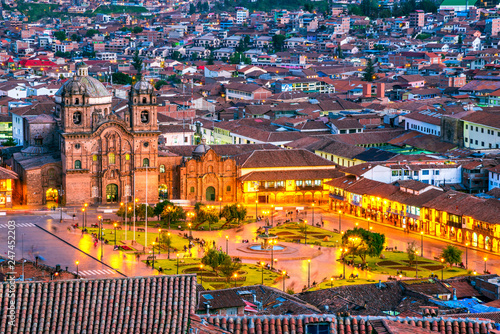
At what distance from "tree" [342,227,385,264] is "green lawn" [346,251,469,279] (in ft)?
3.03

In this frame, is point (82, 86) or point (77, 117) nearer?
point (77, 117)

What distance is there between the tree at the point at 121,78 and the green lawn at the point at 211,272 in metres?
114

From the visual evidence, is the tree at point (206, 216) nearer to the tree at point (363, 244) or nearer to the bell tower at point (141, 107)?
the bell tower at point (141, 107)

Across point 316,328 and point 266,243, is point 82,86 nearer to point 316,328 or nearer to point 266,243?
point 266,243

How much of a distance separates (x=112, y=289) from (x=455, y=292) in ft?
97.5

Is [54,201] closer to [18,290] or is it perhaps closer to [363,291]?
[363,291]

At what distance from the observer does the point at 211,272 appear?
6662 centimetres

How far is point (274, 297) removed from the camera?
52812 millimetres

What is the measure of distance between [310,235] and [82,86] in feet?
89.4

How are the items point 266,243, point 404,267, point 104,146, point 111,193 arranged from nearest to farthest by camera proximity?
1. point 404,267
2. point 266,243
3. point 104,146
4. point 111,193

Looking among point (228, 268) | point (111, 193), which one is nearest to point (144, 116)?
point (111, 193)

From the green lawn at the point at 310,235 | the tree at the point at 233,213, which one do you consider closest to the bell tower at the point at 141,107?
the tree at the point at 233,213

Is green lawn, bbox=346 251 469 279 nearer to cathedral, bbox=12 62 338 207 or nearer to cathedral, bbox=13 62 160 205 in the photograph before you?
cathedral, bbox=12 62 338 207

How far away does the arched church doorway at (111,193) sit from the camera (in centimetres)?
9262
